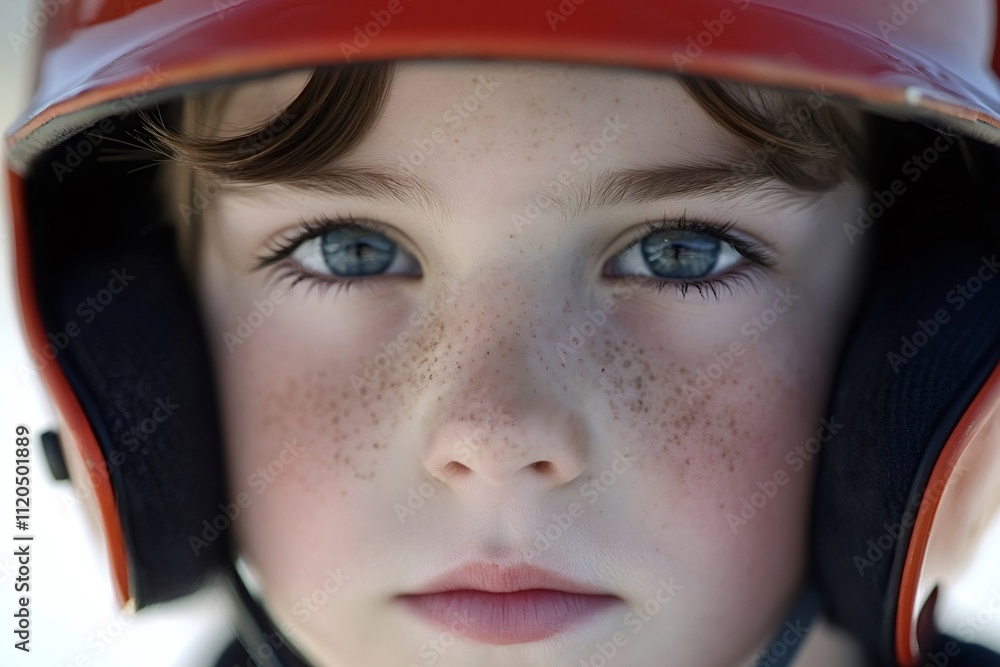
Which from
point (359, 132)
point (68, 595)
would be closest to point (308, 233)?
point (359, 132)

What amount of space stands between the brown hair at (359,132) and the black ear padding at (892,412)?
132mm

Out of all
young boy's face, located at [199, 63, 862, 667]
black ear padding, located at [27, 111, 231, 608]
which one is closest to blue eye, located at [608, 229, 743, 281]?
young boy's face, located at [199, 63, 862, 667]

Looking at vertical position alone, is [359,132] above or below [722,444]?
above

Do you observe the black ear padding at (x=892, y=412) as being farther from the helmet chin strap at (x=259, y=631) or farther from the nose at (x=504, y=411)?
the helmet chin strap at (x=259, y=631)

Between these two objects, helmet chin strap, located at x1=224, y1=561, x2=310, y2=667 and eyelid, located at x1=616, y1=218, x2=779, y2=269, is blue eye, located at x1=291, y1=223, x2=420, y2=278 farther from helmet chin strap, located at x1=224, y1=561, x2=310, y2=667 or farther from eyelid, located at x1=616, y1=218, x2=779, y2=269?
helmet chin strap, located at x1=224, y1=561, x2=310, y2=667

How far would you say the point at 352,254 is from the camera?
2.93 ft

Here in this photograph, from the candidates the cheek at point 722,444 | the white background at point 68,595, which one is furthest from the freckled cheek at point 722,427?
the white background at point 68,595

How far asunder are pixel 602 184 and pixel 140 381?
470 mm

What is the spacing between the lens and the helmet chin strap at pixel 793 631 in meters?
0.92

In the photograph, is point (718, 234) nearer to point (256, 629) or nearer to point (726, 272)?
point (726, 272)

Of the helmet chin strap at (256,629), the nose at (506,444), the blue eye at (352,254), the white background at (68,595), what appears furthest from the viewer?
the white background at (68,595)

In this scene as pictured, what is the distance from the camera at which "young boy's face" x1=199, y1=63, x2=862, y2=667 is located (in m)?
0.77

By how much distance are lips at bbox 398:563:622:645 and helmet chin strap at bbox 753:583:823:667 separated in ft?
0.63

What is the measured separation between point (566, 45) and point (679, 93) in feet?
0.68
